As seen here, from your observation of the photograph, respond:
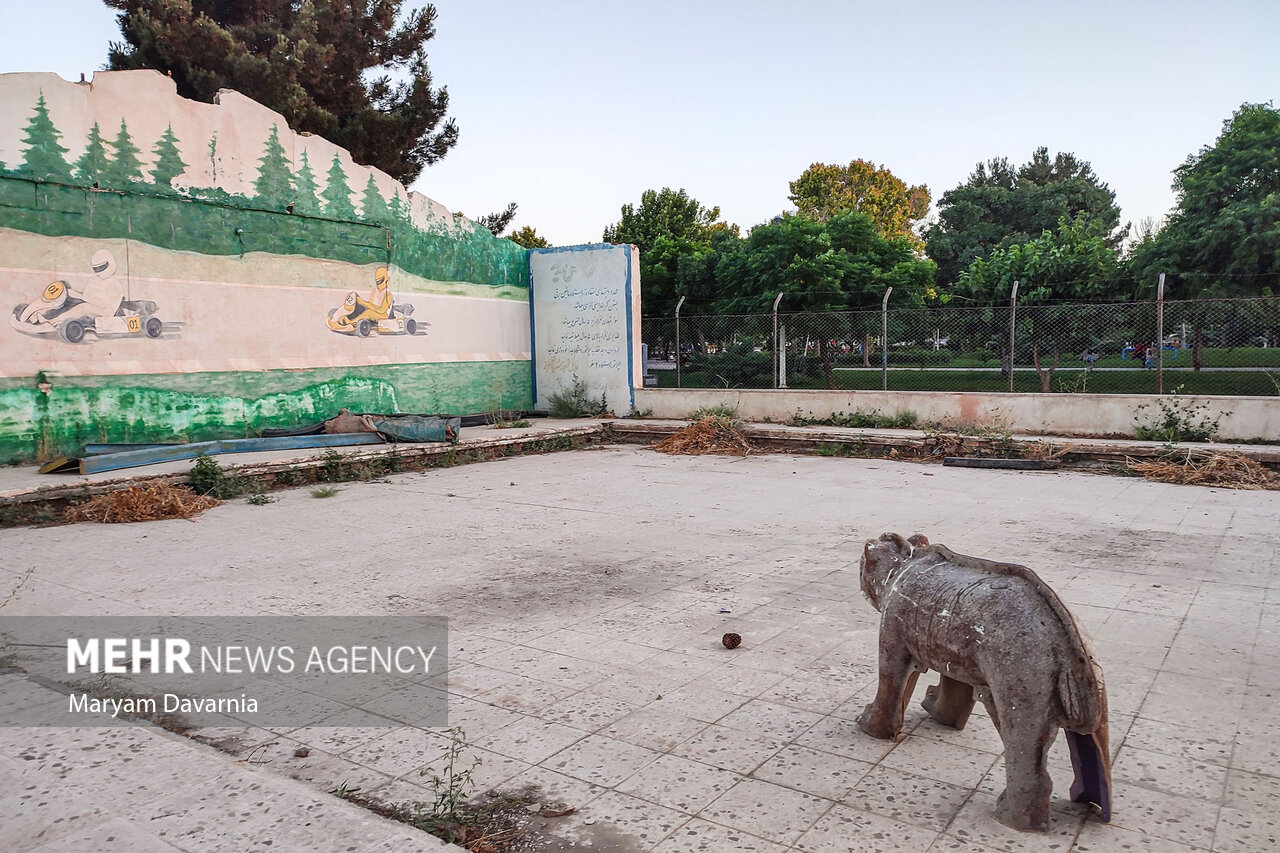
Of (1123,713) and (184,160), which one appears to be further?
(184,160)

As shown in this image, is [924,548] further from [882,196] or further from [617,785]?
[882,196]

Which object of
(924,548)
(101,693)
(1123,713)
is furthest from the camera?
(101,693)

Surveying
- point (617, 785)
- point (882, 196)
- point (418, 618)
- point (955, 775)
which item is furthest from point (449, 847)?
point (882, 196)

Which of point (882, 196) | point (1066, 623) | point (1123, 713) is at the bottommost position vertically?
point (1123, 713)

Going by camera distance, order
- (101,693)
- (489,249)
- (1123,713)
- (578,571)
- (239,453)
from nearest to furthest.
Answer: (1123,713), (101,693), (578,571), (239,453), (489,249)

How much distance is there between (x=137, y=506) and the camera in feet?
28.3

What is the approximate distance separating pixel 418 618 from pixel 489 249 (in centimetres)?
1270

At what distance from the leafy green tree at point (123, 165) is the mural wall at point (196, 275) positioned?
0.02 meters

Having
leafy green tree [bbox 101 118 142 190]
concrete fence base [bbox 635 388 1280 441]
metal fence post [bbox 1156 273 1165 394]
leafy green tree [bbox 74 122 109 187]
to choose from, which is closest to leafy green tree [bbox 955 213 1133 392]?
metal fence post [bbox 1156 273 1165 394]

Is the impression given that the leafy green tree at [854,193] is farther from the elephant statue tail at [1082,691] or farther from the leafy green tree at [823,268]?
the elephant statue tail at [1082,691]

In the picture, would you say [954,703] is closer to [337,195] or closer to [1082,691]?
[1082,691]

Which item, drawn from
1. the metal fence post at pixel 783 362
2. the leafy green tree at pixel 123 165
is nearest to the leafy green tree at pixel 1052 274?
the metal fence post at pixel 783 362

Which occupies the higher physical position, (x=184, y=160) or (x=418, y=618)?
(x=184, y=160)

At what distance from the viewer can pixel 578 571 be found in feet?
20.9
